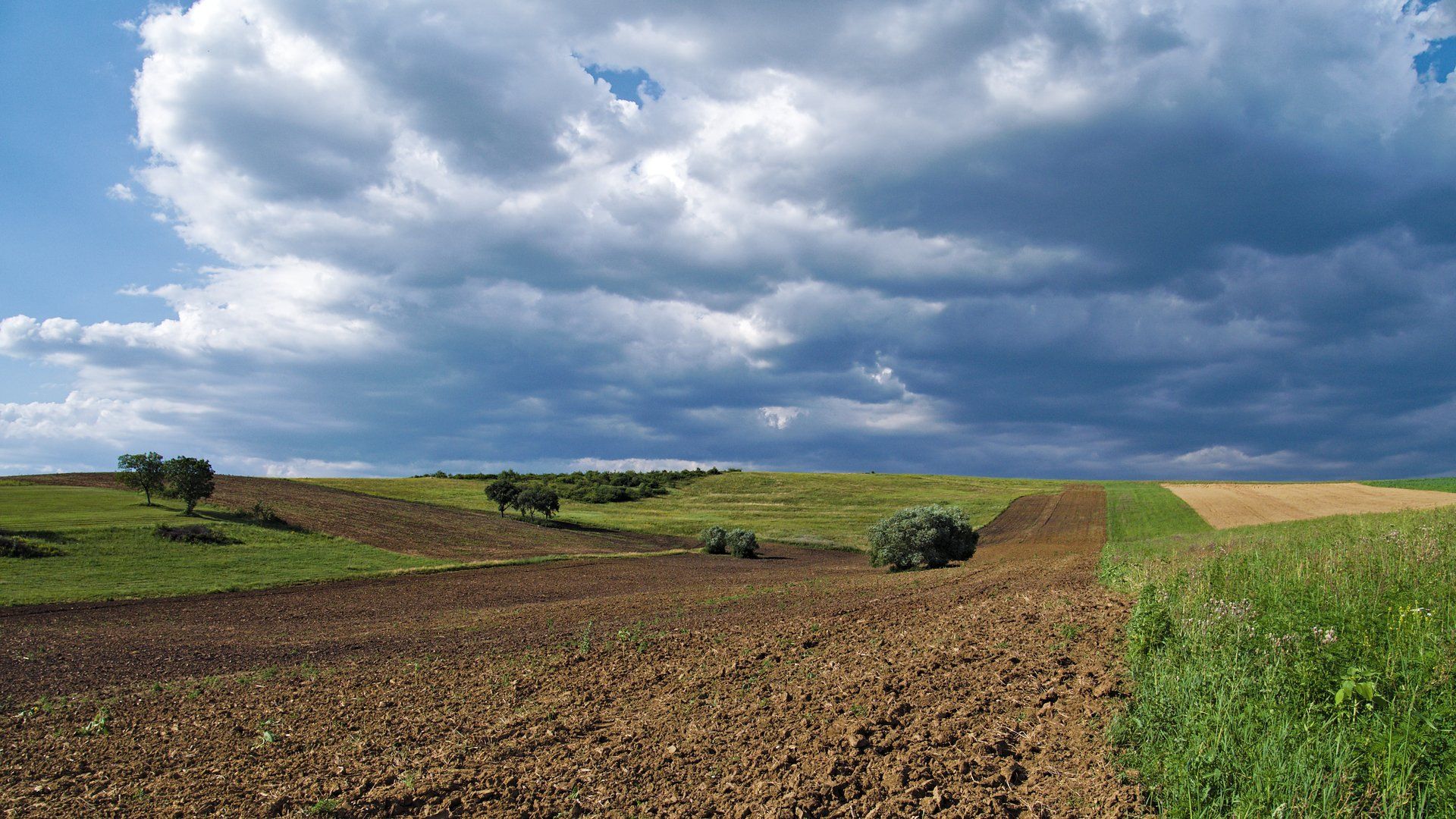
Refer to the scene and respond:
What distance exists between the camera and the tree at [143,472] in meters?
49.6

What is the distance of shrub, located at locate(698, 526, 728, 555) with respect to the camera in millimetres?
56969

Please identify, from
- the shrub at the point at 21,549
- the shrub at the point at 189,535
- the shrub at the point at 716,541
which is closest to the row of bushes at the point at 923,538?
the shrub at the point at 716,541

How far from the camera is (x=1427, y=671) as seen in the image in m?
6.34

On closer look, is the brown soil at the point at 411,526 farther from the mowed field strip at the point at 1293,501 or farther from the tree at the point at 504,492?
the mowed field strip at the point at 1293,501

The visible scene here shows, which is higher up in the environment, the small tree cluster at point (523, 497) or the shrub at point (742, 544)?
the small tree cluster at point (523, 497)

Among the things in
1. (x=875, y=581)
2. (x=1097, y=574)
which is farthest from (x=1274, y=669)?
(x=875, y=581)

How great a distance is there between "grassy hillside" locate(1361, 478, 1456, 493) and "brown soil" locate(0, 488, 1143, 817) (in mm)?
89248

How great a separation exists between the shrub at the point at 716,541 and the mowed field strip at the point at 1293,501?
33702mm

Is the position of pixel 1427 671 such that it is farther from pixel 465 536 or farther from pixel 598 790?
pixel 465 536

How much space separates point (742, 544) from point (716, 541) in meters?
3.47

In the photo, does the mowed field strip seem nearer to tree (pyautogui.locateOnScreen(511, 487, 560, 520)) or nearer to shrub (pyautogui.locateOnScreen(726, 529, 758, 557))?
shrub (pyautogui.locateOnScreen(726, 529, 758, 557))

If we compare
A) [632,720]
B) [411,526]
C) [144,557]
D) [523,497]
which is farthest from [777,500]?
[632,720]

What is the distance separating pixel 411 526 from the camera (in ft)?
189

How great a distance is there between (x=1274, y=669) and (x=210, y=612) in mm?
30989
